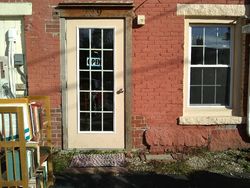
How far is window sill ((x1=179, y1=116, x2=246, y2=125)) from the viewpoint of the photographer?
6441 millimetres

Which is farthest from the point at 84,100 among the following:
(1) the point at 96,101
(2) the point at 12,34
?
(2) the point at 12,34

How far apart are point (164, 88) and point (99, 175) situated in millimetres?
2051

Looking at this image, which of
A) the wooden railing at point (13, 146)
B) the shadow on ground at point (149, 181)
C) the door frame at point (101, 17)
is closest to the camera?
the wooden railing at point (13, 146)

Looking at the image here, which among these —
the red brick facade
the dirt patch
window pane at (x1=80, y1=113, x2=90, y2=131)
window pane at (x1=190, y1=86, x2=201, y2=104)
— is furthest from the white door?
window pane at (x1=190, y1=86, x2=201, y2=104)

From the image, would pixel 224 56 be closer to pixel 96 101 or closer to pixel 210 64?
pixel 210 64

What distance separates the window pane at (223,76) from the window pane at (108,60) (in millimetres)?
2013

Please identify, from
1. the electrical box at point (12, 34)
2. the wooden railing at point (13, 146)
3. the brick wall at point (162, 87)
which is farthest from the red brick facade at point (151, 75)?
the wooden railing at point (13, 146)

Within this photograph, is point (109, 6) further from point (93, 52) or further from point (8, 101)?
point (8, 101)

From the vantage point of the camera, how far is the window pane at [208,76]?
6.62 m

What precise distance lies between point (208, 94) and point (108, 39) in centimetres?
218

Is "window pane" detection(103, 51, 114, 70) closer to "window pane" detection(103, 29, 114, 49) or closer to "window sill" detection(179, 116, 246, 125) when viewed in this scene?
"window pane" detection(103, 29, 114, 49)

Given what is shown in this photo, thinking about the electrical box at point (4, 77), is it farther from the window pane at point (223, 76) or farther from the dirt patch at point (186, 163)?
the window pane at point (223, 76)

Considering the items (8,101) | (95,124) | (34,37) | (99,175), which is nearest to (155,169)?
(99,175)

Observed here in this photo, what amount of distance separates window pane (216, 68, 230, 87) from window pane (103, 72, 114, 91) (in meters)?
2.01
